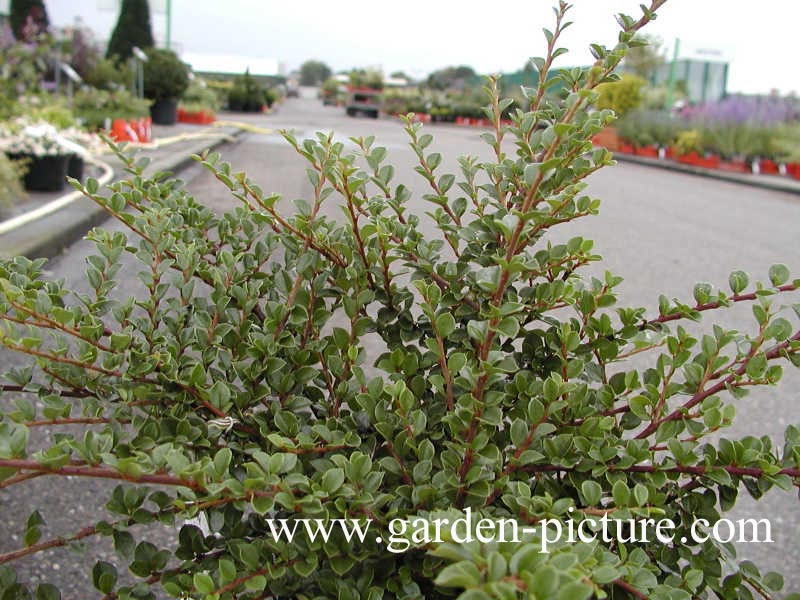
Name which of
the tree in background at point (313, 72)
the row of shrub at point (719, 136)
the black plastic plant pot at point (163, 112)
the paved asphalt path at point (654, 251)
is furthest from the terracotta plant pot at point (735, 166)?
the tree in background at point (313, 72)

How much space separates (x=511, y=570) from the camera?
69 centimetres

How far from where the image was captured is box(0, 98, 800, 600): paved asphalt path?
80.4 inches

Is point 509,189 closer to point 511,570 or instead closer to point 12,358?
point 511,570

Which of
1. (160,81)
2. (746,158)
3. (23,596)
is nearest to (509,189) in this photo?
(23,596)

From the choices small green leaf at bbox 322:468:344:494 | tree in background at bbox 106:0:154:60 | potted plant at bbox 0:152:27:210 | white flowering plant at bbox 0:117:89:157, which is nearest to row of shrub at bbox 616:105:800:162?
tree in background at bbox 106:0:154:60

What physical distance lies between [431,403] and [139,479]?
18.1 inches

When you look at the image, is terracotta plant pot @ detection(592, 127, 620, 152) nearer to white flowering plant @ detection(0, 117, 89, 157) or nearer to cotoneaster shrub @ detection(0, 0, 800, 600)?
white flowering plant @ detection(0, 117, 89, 157)

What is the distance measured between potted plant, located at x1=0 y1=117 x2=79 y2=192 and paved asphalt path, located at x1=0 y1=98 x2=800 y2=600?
118 cm

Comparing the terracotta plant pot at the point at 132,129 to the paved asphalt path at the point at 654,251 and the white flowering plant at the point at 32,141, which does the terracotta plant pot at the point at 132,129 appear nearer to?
the paved asphalt path at the point at 654,251

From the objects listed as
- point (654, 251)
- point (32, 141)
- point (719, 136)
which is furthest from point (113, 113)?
point (719, 136)

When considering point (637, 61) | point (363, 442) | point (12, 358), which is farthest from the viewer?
point (637, 61)

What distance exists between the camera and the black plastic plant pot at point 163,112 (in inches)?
714

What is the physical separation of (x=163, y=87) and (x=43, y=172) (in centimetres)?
1282

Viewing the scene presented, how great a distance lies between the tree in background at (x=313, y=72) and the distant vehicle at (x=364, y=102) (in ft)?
218
